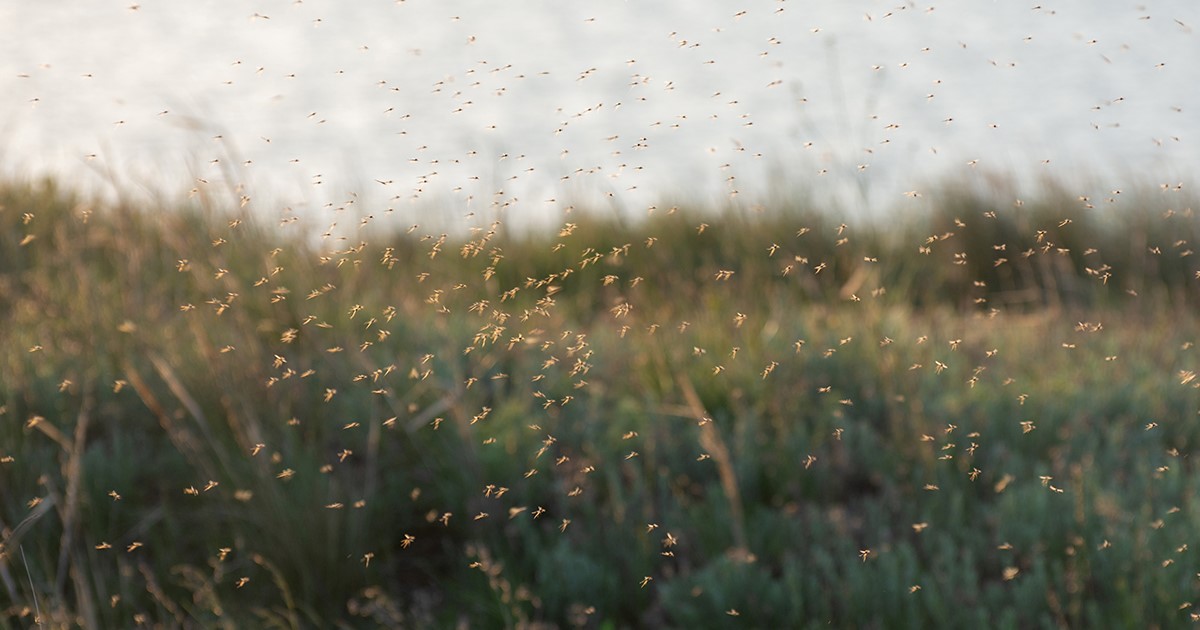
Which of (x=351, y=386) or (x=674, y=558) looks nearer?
(x=674, y=558)

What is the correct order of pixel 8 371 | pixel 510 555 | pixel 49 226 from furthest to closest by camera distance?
pixel 49 226
pixel 8 371
pixel 510 555

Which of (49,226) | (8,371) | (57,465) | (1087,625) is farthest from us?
(49,226)

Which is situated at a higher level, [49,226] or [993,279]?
[49,226]

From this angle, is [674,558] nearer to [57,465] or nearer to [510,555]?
[510,555]

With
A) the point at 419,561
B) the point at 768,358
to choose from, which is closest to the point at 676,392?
the point at 768,358

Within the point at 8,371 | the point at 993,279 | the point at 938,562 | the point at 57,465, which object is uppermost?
the point at 8,371

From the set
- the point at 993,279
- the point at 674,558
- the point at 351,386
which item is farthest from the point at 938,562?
the point at 993,279

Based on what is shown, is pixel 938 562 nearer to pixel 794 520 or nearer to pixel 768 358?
pixel 794 520
